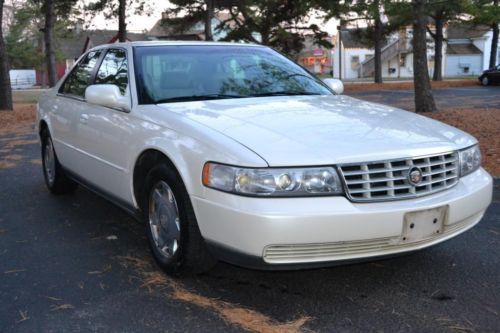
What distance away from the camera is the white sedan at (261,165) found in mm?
2863

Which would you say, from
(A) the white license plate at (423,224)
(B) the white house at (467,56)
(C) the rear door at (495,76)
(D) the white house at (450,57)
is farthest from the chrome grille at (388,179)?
(B) the white house at (467,56)

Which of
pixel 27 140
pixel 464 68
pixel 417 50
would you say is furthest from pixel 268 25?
pixel 464 68

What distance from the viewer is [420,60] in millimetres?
12320

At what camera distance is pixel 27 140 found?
10.8 metres

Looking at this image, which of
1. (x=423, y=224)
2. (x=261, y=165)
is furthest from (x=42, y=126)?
(x=423, y=224)

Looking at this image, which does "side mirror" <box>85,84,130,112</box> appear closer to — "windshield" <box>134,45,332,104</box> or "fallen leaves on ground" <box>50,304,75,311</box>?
"windshield" <box>134,45,332,104</box>

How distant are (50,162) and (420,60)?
9.01 meters

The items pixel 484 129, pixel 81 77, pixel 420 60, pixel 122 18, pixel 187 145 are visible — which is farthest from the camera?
pixel 122 18

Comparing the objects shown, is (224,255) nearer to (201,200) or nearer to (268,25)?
(201,200)

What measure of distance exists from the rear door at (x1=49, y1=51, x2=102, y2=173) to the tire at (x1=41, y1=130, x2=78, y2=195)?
23 centimetres

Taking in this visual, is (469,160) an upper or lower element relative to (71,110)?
lower

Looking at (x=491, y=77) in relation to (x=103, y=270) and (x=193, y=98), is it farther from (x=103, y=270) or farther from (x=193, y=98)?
(x=103, y=270)

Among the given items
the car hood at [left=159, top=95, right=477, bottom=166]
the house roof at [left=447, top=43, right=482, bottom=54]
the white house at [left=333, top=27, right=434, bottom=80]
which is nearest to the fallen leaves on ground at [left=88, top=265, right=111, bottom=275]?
the car hood at [left=159, top=95, right=477, bottom=166]

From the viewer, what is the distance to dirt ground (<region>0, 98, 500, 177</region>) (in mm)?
7152
